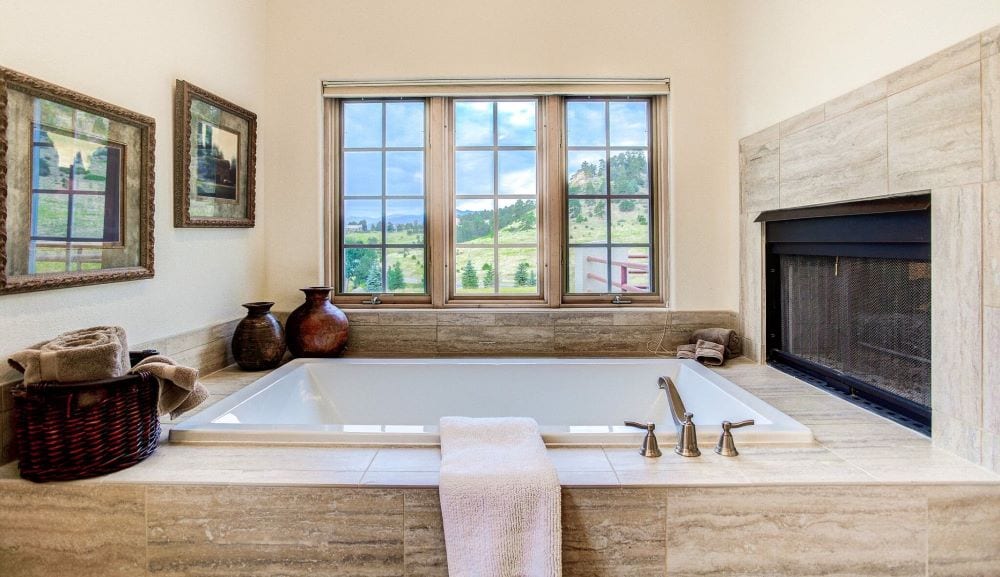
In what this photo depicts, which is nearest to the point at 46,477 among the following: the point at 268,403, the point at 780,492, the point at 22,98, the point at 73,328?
the point at 73,328

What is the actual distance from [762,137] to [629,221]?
2.41 feet

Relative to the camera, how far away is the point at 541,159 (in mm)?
2961

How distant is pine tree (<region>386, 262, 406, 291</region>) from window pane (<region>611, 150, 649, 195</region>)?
1.16 meters

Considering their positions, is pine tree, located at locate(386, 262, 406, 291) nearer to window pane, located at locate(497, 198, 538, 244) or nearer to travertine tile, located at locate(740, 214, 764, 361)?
window pane, located at locate(497, 198, 538, 244)

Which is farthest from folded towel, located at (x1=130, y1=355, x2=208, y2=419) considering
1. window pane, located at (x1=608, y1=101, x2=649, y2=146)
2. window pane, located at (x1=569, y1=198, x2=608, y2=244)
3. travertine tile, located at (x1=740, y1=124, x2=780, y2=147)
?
travertine tile, located at (x1=740, y1=124, x2=780, y2=147)

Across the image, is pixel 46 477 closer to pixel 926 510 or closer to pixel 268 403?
pixel 268 403

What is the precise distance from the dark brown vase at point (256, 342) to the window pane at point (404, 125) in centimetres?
107

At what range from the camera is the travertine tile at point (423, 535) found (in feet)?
4.54

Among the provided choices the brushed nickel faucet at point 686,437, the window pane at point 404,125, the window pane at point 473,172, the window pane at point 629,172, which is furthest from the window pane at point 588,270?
the brushed nickel faucet at point 686,437

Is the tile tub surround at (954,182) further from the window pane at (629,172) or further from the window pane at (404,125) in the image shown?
the window pane at (404,125)

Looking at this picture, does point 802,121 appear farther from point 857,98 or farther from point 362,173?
point 362,173

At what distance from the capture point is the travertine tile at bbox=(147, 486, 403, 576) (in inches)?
54.9

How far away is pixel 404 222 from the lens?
9.89 ft

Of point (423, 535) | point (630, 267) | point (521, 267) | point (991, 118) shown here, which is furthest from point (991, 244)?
point (521, 267)
